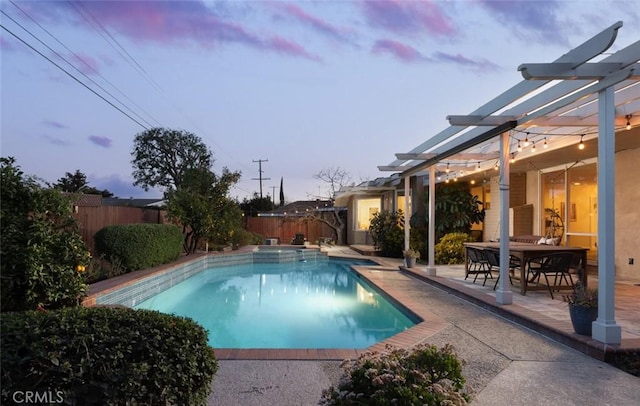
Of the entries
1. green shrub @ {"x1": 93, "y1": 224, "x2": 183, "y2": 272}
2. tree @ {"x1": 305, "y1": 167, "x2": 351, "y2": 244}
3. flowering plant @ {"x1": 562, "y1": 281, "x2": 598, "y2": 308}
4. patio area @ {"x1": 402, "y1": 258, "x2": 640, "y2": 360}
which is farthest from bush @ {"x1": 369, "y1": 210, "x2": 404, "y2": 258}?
flowering plant @ {"x1": 562, "y1": 281, "x2": 598, "y2": 308}

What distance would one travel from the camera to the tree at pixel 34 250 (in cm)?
438

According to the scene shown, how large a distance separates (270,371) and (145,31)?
30.0 ft

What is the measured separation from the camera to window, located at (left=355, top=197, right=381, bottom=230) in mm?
20734

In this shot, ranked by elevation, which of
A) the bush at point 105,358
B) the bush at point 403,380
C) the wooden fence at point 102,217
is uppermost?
the wooden fence at point 102,217

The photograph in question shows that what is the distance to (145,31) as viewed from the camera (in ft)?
33.0

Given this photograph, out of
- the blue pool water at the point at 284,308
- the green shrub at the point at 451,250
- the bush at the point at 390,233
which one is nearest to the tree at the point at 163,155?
the bush at the point at 390,233

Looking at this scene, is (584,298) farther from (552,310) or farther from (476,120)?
(476,120)

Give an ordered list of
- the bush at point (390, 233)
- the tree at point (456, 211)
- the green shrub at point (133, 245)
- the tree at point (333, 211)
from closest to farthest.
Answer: the green shrub at point (133, 245), the tree at point (456, 211), the bush at point (390, 233), the tree at point (333, 211)

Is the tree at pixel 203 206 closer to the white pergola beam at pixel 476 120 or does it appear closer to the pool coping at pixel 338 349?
the pool coping at pixel 338 349

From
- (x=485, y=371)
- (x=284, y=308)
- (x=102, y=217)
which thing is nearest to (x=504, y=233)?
(x=485, y=371)

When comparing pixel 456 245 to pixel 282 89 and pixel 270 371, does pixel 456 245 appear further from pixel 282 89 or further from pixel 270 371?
pixel 270 371

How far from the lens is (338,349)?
4.33 meters

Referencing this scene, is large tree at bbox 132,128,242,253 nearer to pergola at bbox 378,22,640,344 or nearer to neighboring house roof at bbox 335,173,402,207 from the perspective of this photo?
neighboring house roof at bbox 335,173,402,207

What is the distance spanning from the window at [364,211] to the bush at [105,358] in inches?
731
